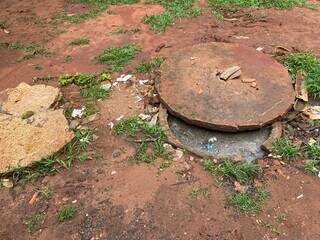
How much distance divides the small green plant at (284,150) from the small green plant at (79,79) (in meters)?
1.86

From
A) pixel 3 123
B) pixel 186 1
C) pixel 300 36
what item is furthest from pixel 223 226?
pixel 186 1

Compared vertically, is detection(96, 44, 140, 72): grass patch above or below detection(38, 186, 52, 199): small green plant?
above

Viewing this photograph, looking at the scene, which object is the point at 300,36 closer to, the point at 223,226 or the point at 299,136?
the point at 299,136

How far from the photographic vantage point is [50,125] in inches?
130

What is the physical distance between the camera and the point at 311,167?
2.98 m

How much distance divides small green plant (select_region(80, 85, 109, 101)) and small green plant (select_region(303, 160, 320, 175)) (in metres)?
1.89

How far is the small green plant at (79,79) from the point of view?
395 centimetres

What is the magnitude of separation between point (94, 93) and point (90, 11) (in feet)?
6.46

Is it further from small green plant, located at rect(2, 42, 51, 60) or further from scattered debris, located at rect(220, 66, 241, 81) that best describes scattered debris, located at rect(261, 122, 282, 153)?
small green plant, located at rect(2, 42, 51, 60)

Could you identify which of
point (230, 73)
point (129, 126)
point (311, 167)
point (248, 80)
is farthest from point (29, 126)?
point (311, 167)

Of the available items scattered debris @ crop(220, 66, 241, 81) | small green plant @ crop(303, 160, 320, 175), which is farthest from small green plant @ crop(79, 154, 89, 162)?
small green plant @ crop(303, 160, 320, 175)

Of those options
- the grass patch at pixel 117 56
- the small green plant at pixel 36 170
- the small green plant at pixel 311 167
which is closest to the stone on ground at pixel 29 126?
the small green plant at pixel 36 170

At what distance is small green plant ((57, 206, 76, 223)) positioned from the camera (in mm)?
2732

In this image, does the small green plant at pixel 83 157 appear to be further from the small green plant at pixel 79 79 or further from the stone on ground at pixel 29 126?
the small green plant at pixel 79 79
